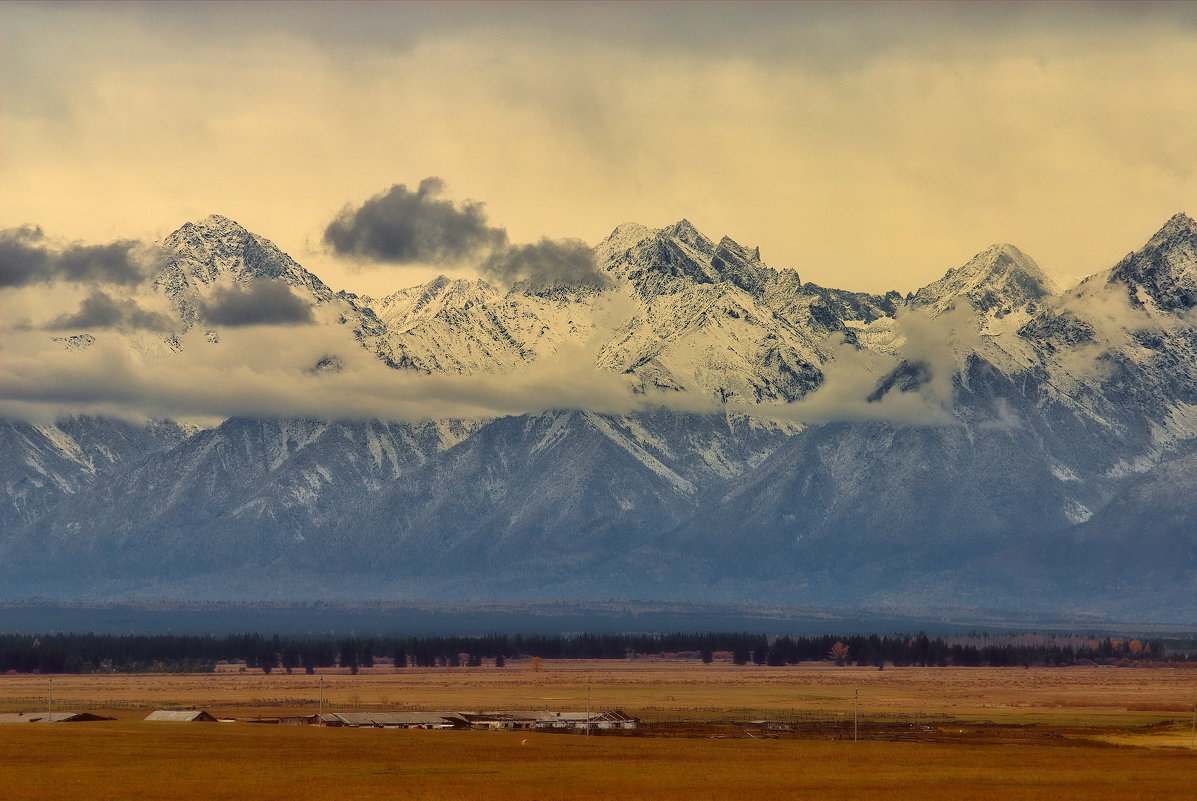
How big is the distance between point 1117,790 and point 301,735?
252ft

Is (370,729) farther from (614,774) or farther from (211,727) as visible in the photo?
(614,774)

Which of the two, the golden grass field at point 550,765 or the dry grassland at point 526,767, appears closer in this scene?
the dry grassland at point 526,767

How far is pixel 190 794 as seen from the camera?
134 meters

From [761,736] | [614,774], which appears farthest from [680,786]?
[761,736]

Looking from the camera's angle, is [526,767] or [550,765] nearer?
[526,767]

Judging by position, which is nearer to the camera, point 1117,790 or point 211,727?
point 1117,790

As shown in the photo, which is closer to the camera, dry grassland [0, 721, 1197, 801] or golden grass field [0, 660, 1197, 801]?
dry grassland [0, 721, 1197, 801]

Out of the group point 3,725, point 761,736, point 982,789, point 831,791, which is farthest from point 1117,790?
point 3,725

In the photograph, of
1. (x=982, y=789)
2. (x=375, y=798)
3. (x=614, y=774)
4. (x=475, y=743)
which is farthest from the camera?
(x=475, y=743)

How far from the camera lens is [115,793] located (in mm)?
133250

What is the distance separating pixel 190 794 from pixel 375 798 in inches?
485

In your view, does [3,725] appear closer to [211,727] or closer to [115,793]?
[211,727]

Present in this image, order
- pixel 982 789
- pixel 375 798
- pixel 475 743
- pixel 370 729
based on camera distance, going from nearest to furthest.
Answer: pixel 375 798 → pixel 982 789 → pixel 475 743 → pixel 370 729

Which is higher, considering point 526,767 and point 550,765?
point 550,765
